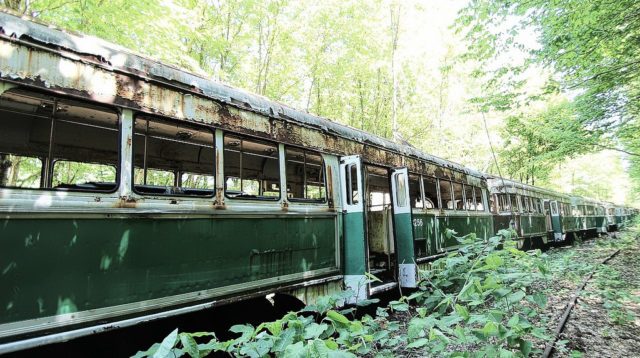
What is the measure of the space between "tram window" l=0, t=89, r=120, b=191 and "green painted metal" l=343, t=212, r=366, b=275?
306 cm

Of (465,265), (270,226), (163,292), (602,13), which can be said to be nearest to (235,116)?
(270,226)

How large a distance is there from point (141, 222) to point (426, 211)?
612cm

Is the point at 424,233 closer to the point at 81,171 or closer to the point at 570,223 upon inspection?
the point at 81,171

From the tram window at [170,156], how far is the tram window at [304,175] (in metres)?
0.98

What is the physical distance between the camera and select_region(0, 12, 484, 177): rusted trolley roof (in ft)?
8.38

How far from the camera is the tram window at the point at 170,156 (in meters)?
3.43

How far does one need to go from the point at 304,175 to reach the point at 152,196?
7.51ft

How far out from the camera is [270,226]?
4172mm

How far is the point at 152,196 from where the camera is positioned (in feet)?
10.0

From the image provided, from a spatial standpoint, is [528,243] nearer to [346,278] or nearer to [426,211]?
[426,211]

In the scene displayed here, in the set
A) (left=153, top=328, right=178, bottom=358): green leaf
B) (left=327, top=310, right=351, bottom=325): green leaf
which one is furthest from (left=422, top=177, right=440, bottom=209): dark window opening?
(left=153, top=328, right=178, bottom=358): green leaf

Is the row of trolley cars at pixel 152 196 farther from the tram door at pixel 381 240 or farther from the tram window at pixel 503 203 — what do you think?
the tram window at pixel 503 203

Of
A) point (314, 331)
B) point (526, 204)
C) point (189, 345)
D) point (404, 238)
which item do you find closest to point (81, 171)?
point (189, 345)

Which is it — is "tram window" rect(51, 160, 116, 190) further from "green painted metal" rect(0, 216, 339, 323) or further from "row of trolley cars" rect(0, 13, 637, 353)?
"green painted metal" rect(0, 216, 339, 323)
